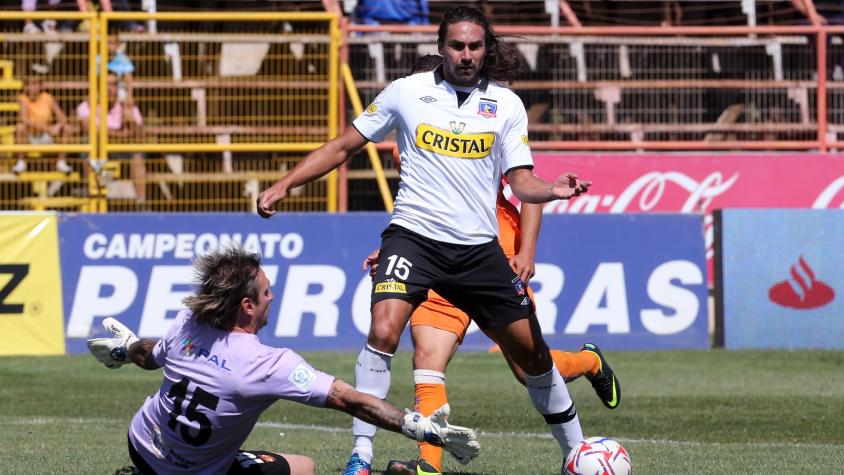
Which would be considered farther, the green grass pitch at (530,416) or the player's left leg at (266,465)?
the green grass pitch at (530,416)

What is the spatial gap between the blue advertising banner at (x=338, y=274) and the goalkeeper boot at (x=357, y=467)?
8350 mm

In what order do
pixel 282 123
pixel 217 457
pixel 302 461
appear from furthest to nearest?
pixel 282 123
pixel 302 461
pixel 217 457

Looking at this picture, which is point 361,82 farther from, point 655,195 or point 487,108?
point 487,108

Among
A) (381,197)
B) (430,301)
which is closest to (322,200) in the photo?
(381,197)

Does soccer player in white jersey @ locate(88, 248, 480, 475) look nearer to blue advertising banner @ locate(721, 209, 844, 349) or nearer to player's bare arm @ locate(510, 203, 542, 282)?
player's bare arm @ locate(510, 203, 542, 282)

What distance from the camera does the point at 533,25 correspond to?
20.0 meters

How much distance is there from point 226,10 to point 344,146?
12.4 m

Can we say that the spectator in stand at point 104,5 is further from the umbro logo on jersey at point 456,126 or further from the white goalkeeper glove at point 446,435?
the white goalkeeper glove at point 446,435

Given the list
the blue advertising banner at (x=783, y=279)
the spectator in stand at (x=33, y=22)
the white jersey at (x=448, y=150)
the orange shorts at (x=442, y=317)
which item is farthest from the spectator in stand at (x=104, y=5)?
the white jersey at (x=448, y=150)

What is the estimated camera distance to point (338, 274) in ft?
52.1

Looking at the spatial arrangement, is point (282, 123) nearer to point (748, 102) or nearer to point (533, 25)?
point (533, 25)

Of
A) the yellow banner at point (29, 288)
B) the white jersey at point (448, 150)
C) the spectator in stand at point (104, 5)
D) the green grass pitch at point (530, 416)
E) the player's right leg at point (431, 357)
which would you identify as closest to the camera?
the white jersey at point (448, 150)

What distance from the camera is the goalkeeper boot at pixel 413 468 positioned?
24.3 ft

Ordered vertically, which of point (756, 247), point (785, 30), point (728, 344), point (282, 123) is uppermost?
point (785, 30)
